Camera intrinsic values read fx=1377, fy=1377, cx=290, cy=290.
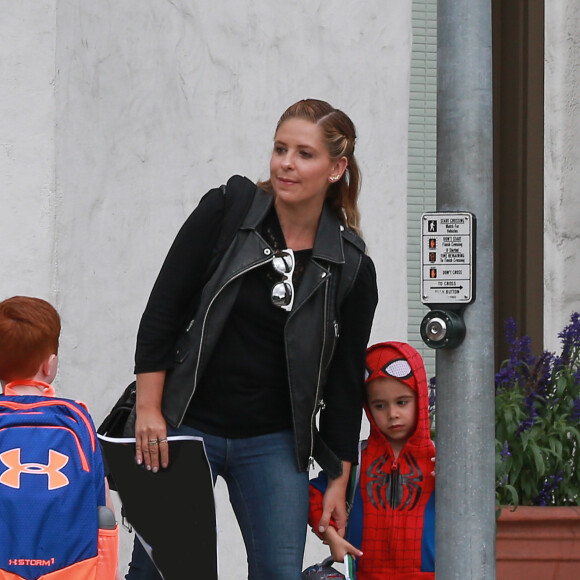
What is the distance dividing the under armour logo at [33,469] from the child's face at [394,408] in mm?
1075

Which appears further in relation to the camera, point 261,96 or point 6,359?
point 261,96

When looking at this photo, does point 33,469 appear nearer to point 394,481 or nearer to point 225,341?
point 225,341

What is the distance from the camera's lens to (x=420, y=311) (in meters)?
6.79

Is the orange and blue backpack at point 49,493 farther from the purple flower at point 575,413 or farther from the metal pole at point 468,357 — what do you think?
the purple flower at point 575,413

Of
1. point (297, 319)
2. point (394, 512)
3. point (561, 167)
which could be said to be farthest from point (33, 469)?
point (561, 167)

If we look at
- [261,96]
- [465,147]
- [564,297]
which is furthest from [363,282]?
[564,297]

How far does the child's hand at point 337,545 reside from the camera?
→ 4.11 meters

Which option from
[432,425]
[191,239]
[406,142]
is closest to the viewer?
[191,239]

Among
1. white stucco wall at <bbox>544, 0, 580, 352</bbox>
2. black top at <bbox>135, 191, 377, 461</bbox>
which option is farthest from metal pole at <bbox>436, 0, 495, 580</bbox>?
white stucco wall at <bbox>544, 0, 580, 352</bbox>

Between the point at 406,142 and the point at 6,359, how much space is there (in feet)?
10.5

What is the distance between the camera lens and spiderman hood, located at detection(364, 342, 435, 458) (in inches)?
172

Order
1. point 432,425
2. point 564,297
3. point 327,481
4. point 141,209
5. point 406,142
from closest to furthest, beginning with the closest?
point 327,481, point 432,425, point 141,209, point 406,142, point 564,297

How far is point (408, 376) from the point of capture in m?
4.37

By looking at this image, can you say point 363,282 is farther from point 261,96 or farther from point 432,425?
point 261,96
